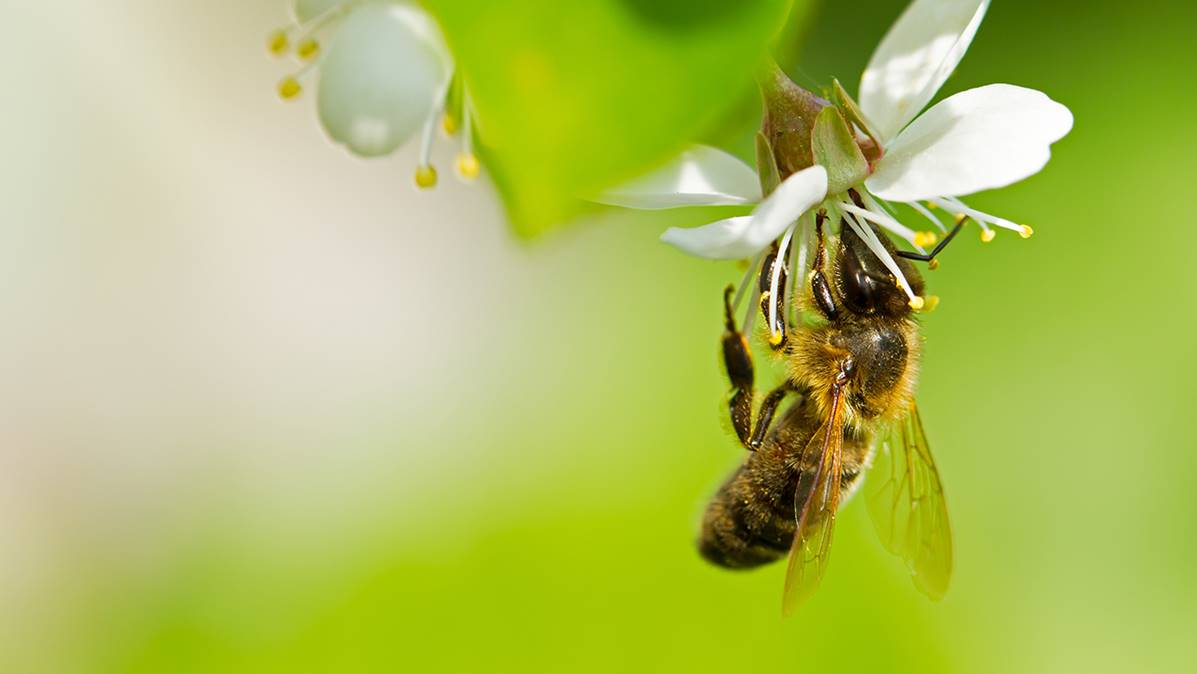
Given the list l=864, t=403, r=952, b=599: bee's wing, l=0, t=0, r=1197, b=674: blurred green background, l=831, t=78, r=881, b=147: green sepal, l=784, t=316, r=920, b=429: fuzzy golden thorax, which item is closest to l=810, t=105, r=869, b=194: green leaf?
l=831, t=78, r=881, b=147: green sepal

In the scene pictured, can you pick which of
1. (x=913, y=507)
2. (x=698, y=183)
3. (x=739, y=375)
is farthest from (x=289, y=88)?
(x=913, y=507)

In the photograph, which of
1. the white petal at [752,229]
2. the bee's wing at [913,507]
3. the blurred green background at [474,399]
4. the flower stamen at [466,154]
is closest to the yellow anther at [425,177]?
the flower stamen at [466,154]

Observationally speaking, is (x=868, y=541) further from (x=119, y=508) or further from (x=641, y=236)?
(x=119, y=508)

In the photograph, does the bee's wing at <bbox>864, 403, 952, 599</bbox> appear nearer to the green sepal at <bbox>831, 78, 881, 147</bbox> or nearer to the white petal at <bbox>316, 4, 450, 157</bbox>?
the green sepal at <bbox>831, 78, 881, 147</bbox>

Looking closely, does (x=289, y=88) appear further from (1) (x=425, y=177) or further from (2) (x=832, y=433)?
(2) (x=832, y=433)

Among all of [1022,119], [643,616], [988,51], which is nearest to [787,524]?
[1022,119]

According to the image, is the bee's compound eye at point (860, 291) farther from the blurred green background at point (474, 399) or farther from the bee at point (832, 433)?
the blurred green background at point (474, 399)
